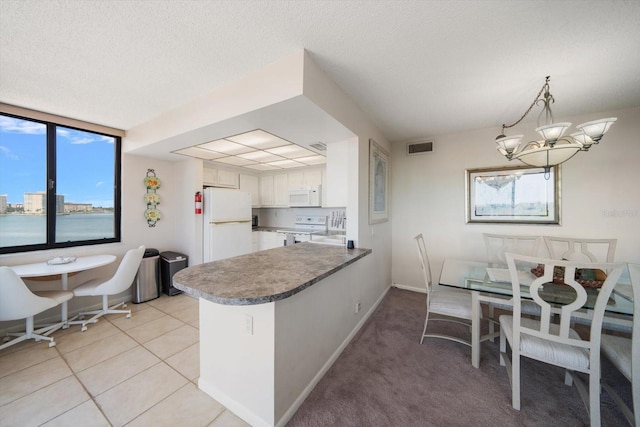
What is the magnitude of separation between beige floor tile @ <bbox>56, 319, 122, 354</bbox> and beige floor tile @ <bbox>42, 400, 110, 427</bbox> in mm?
993

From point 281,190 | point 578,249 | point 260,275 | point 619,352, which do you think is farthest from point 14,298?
point 578,249

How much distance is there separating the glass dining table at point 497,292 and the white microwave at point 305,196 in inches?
98.3

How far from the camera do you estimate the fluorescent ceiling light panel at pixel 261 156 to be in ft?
11.4

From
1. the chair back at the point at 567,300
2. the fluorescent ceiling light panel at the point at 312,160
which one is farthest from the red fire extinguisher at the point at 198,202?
the chair back at the point at 567,300

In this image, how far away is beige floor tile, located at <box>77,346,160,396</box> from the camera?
5.70ft

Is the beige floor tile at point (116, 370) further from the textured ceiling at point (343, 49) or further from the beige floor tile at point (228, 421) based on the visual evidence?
the textured ceiling at point (343, 49)

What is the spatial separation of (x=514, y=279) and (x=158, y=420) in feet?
8.33

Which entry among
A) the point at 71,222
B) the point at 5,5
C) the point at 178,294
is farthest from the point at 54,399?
the point at 5,5

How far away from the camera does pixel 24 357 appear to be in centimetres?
205

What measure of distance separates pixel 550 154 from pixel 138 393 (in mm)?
3745

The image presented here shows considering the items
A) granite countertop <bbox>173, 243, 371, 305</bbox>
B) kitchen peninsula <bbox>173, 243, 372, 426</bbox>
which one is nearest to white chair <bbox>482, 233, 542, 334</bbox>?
granite countertop <bbox>173, 243, 371, 305</bbox>

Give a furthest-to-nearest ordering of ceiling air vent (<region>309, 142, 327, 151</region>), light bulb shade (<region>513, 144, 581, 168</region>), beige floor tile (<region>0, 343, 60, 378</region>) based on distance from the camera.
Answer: ceiling air vent (<region>309, 142, 327, 151</region>) < beige floor tile (<region>0, 343, 60, 378</region>) < light bulb shade (<region>513, 144, 581, 168</region>)

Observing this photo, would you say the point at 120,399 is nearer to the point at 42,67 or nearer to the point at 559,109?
the point at 42,67

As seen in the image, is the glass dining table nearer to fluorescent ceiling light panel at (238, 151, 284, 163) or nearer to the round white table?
fluorescent ceiling light panel at (238, 151, 284, 163)
